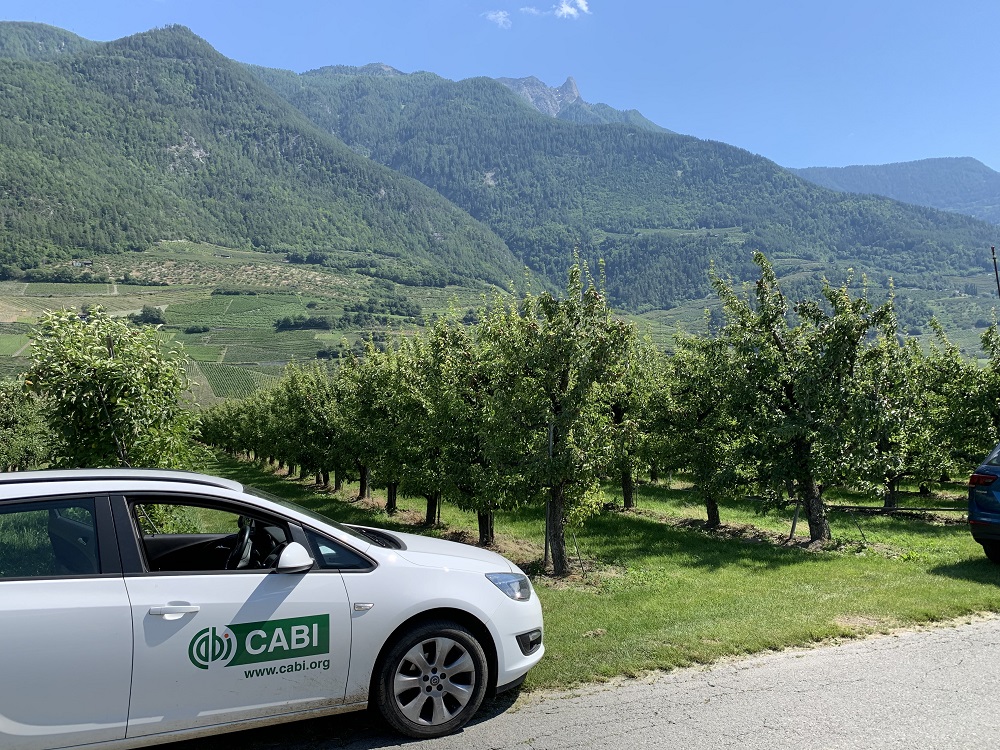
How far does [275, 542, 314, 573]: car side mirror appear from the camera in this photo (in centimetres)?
457

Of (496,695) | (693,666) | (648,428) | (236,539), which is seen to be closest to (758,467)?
(648,428)

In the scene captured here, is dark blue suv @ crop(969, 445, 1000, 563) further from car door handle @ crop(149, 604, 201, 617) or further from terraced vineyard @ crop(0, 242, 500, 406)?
terraced vineyard @ crop(0, 242, 500, 406)

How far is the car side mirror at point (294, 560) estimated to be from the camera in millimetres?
4574

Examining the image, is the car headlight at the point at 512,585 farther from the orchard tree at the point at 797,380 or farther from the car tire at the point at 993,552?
the orchard tree at the point at 797,380

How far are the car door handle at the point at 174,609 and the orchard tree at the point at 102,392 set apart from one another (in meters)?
6.34

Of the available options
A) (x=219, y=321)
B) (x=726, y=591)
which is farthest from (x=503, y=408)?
(x=219, y=321)

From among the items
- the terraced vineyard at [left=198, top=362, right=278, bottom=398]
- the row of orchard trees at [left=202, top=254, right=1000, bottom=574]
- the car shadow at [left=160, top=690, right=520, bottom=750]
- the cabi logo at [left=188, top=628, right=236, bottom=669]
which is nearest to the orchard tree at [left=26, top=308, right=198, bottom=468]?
the row of orchard trees at [left=202, top=254, right=1000, bottom=574]

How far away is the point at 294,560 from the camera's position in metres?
4.61

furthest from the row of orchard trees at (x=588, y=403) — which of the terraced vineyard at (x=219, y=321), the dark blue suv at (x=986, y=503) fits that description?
the terraced vineyard at (x=219, y=321)

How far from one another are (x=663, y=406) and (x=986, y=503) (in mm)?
11710

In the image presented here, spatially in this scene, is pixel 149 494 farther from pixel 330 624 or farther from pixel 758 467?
pixel 758 467

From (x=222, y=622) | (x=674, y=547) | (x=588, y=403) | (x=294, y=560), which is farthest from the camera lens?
(x=674, y=547)

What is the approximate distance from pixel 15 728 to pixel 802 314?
15395 millimetres

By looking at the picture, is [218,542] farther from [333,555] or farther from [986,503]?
[986,503]
